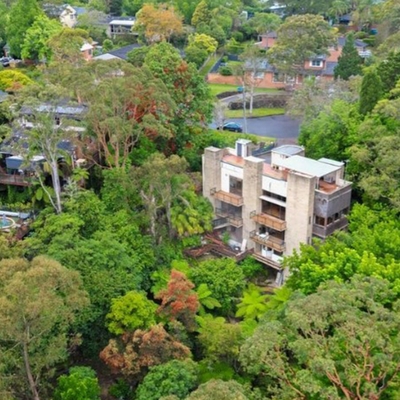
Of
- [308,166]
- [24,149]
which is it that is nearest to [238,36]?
[308,166]

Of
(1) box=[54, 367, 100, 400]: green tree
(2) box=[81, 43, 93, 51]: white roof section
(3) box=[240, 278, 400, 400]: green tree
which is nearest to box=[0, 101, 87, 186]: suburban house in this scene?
(1) box=[54, 367, 100, 400]: green tree

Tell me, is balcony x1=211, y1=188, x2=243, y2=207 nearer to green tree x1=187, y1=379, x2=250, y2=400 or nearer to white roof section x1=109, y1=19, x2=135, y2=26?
green tree x1=187, y1=379, x2=250, y2=400

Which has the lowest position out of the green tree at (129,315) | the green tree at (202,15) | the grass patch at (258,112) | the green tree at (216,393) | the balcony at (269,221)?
the green tree at (129,315)

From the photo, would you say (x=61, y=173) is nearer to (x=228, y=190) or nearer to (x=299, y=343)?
(x=228, y=190)

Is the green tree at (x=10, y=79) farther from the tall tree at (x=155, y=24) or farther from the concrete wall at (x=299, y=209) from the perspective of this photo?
the concrete wall at (x=299, y=209)

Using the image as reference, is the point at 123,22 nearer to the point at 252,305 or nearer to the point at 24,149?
the point at 24,149

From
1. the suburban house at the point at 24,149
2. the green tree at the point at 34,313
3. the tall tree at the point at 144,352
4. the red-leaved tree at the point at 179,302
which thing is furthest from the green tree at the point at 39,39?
the tall tree at the point at 144,352
